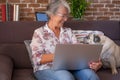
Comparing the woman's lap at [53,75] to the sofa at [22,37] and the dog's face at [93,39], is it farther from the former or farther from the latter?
the dog's face at [93,39]

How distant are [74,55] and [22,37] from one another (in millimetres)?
907

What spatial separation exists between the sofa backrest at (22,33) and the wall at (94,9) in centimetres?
104

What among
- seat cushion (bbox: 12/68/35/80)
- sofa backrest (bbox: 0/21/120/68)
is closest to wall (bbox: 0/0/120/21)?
sofa backrest (bbox: 0/21/120/68)

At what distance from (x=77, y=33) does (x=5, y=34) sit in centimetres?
77

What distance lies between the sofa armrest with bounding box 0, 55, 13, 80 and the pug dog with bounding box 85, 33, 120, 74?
0.84m

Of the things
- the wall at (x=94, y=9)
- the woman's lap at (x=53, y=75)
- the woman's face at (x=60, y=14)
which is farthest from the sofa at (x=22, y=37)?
the wall at (x=94, y=9)

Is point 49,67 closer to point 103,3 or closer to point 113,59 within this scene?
point 113,59

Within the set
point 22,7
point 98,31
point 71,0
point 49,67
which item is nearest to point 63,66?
point 49,67

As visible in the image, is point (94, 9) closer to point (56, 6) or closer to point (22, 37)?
point (22, 37)

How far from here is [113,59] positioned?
3.02 metres

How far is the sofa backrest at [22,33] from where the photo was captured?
297 cm

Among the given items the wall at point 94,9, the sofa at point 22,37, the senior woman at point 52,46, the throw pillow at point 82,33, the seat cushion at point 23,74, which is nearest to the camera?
the senior woman at point 52,46

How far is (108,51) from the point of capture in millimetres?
3053

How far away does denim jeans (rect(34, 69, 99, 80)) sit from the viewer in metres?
2.37
